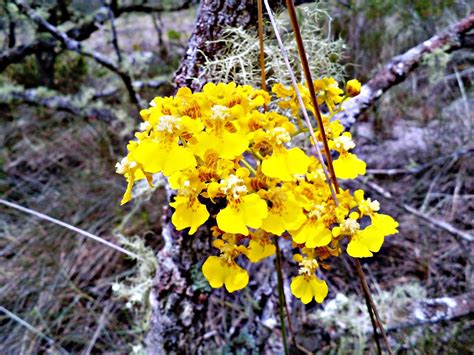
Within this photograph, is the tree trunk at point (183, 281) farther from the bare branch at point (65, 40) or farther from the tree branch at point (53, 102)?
the tree branch at point (53, 102)

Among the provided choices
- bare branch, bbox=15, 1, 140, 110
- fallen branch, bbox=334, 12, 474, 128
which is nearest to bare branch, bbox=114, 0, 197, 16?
bare branch, bbox=15, 1, 140, 110

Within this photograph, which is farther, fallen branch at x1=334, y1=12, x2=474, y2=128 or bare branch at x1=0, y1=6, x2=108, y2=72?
bare branch at x1=0, y1=6, x2=108, y2=72

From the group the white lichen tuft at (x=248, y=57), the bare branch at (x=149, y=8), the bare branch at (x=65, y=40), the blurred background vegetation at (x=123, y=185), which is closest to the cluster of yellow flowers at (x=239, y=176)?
the white lichen tuft at (x=248, y=57)

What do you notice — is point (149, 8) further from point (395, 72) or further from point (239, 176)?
point (239, 176)

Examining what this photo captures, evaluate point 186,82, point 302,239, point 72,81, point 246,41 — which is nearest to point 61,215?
point 72,81

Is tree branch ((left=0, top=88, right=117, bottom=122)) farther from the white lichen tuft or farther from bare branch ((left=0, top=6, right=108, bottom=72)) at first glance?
the white lichen tuft

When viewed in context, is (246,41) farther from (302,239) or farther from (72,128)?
(72,128)

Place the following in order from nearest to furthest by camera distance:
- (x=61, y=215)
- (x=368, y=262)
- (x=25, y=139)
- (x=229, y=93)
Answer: (x=229, y=93), (x=368, y=262), (x=61, y=215), (x=25, y=139)
